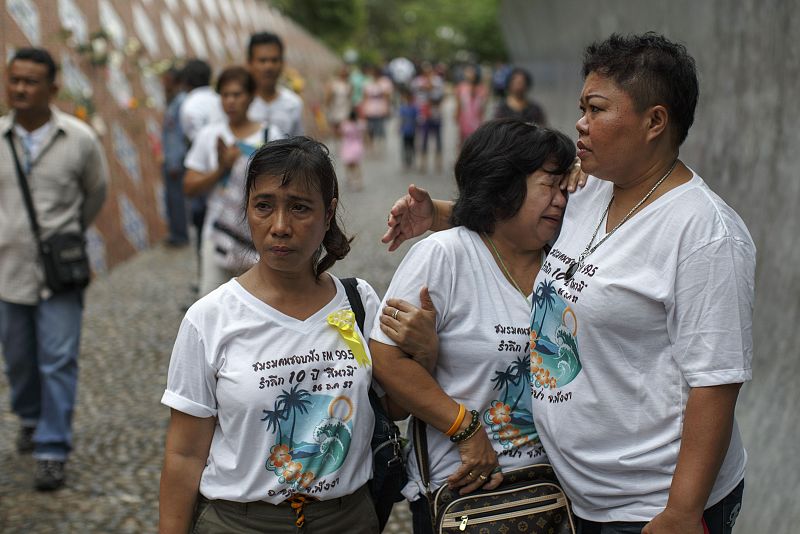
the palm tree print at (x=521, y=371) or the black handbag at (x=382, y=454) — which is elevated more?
the palm tree print at (x=521, y=371)

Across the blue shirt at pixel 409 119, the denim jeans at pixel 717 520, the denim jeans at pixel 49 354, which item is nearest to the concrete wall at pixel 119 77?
the denim jeans at pixel 49 354

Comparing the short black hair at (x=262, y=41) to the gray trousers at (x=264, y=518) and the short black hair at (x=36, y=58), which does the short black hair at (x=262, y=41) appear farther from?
the gray trousers at (x=264, y=518)

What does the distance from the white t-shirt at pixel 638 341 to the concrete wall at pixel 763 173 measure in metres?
1.23

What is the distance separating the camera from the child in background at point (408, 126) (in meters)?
17.4

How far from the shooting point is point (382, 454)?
2457 millimetres

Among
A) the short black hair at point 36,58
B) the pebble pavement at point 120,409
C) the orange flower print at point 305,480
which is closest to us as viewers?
the orange flower print at point 305,480

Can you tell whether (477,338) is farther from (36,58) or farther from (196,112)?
(196,112)

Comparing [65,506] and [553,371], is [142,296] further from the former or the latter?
[553,371]

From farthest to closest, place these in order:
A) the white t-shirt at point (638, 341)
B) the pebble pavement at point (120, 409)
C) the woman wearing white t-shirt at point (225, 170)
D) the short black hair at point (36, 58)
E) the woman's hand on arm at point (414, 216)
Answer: the woman wearing white t-shirt at point (225, 170), the short black hair at point (36, 58), the pebble pavement at point (120, 409), the woman's hand on arm at point (414, 216), the white t-shirt at point (638, 341)

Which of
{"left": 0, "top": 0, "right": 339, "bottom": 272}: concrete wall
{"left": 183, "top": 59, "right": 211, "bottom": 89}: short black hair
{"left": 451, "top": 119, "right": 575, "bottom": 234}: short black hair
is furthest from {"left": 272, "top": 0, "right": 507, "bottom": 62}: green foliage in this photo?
{"left": 451, "top": 119, "right": 575, "bottom": 234}: short black hair

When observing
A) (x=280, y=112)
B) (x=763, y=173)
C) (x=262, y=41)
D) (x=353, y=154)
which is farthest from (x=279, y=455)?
(x=353, y=154)

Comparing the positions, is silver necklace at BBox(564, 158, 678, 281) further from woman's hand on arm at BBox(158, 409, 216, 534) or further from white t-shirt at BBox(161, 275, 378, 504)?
woman's hand on arm at BBox(158, 409, 216, 534)

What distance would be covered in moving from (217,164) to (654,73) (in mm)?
3449

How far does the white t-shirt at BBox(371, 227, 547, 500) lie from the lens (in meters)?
2.36
